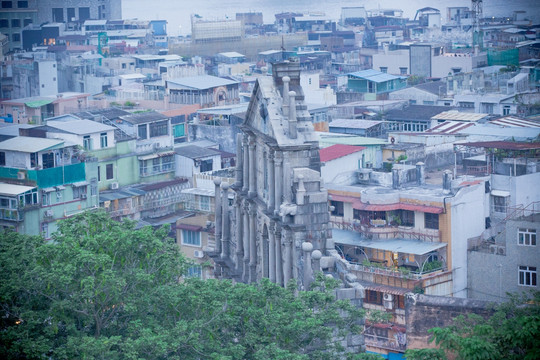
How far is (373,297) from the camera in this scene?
48.4 m

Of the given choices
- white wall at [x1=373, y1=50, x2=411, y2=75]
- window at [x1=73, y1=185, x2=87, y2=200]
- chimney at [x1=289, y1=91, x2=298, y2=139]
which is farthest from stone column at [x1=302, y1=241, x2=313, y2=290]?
white wall at [x1=373, y1=50, x2=411, y2=75]

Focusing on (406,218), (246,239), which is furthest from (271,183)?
(406,218)

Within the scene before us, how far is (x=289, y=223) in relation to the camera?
34500mm

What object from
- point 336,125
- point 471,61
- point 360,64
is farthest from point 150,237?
point 360,64

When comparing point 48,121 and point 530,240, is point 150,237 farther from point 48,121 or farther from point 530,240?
point 48,121

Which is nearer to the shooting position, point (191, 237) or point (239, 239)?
point (239, 239)

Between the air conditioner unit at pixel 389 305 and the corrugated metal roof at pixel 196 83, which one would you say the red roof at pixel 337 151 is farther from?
the corrugated metal roof at pixel 196 83

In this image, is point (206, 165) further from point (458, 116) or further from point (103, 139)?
point (458, 116)

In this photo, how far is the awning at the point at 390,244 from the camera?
159ft

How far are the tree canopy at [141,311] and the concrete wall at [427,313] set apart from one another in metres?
7.81

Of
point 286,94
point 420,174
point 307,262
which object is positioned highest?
point 286,94

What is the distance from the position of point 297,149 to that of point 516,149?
841 inches

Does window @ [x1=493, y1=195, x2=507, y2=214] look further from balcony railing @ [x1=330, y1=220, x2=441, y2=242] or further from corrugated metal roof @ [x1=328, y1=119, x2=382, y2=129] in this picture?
corrugated metal roof @ [x1=328, y1=119, x2=382, y2=129]

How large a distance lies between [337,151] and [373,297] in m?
10.8
